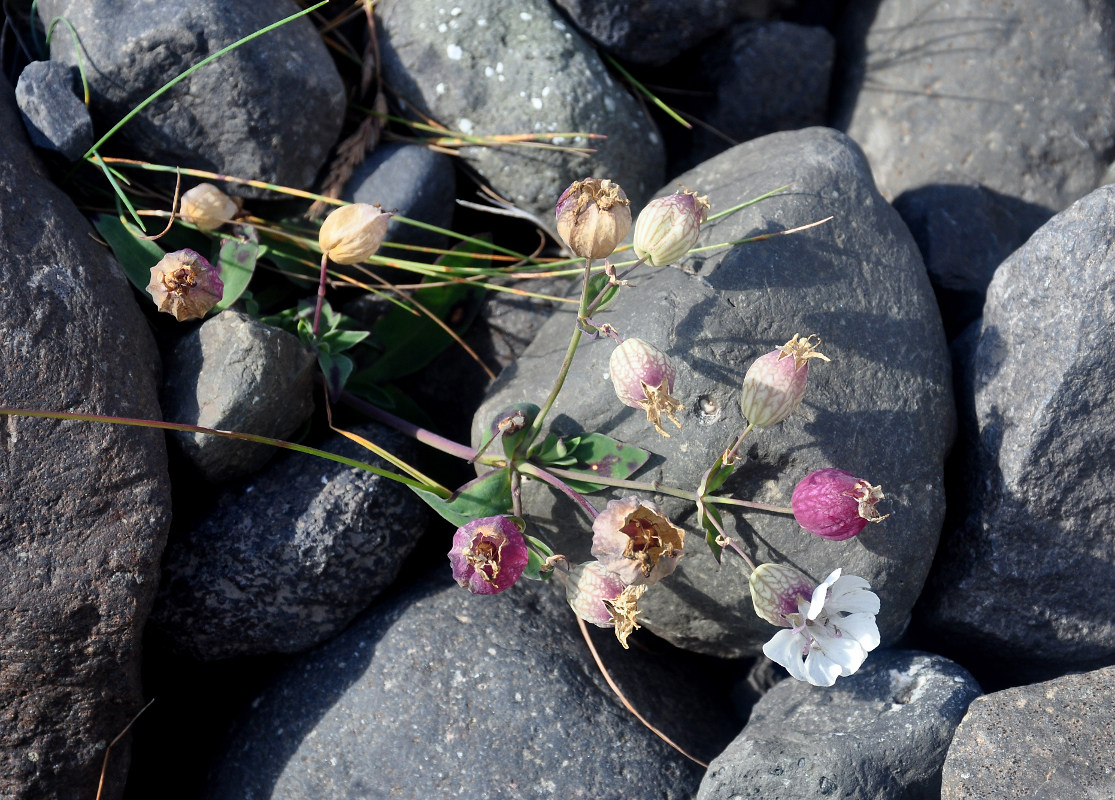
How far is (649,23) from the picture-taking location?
7.67 feet

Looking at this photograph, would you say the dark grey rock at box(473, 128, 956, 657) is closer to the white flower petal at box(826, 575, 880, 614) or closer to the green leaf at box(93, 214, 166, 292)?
the white flower petal at box(826, 575, 880, 614)

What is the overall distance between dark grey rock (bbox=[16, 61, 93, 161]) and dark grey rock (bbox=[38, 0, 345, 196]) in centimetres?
8

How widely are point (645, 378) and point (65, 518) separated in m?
1.14

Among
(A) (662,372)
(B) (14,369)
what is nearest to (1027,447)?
(A) (662,372)

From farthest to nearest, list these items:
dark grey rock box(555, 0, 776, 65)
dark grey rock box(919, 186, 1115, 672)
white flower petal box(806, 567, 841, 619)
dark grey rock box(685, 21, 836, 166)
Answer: dark grey rock box(685, 21, 836, 166) → dark grey rock box(555, 0, 776, 65) → dark grey rock box(919, 186, 1115, 672) → white flower petal box(806, 567, 841, 619)

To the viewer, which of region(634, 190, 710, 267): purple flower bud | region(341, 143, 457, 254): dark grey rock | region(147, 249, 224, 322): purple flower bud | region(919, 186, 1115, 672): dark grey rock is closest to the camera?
region(634, 190, 710, 267): purple flower bud

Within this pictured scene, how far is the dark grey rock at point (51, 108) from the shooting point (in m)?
1.91

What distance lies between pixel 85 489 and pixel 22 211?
59cm

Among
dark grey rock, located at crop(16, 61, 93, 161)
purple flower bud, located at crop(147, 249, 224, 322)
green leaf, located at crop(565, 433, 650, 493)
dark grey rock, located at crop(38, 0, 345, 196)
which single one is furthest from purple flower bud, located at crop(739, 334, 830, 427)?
dark grey rock, located at crop(16, 61, 93, 161)

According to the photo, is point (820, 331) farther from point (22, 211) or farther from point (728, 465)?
point (22, 211)

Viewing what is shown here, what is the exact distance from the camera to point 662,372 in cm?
161

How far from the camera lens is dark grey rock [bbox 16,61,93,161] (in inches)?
75.1

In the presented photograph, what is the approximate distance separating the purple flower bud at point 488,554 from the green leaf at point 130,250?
1014 mm

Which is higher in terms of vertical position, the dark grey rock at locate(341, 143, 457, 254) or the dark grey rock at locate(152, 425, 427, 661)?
the dark grey rock at locate(341, 143, 457, 254)
